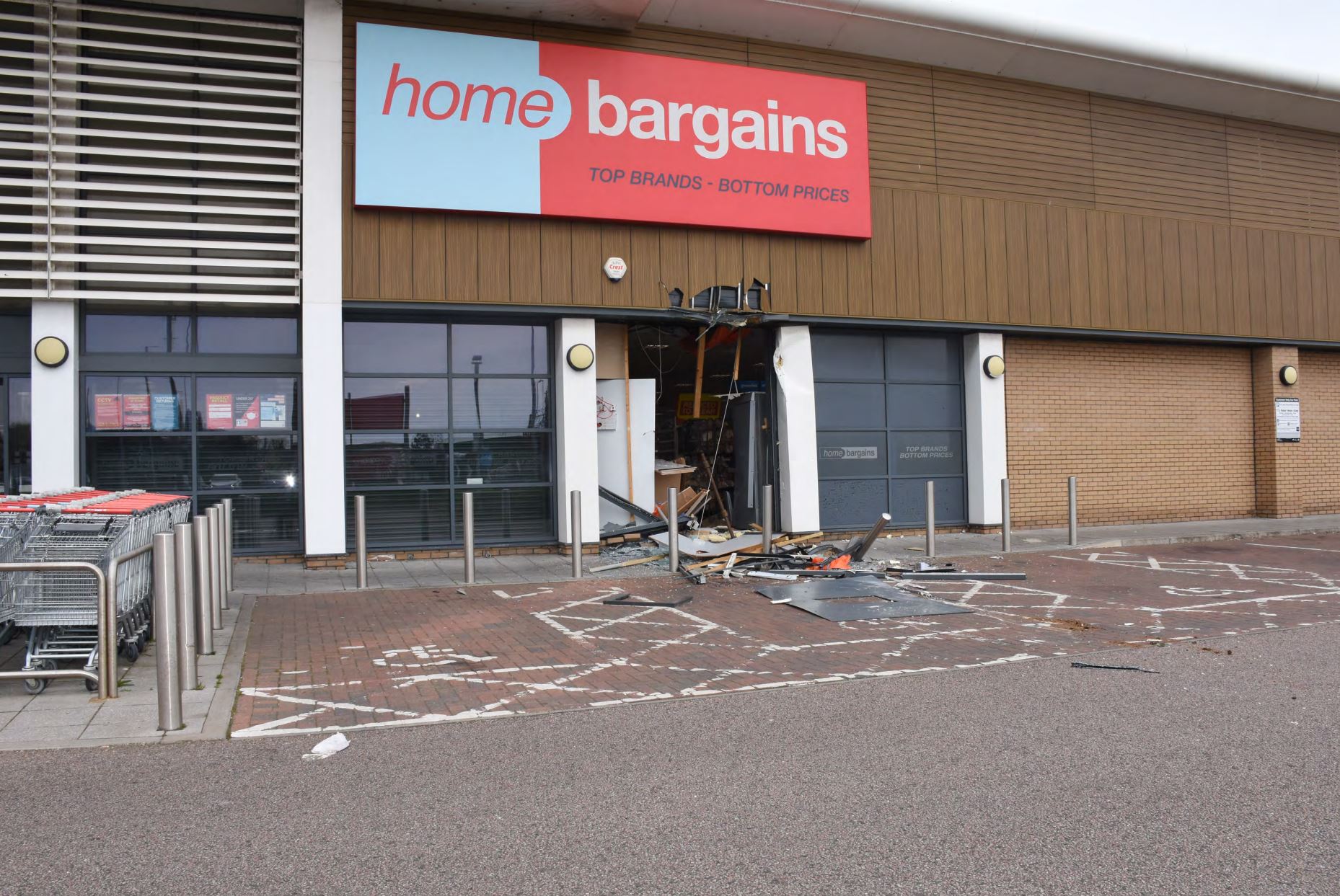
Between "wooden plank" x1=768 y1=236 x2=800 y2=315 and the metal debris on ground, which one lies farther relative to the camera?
"wooden plank" x1=768 y1=236 x2=800 y2=315

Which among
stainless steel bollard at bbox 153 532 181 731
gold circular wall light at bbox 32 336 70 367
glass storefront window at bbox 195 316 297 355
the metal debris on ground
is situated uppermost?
glass storefront window at bbox 195 316 297 355

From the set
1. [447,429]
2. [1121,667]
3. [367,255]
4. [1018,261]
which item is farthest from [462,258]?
[1121,667]

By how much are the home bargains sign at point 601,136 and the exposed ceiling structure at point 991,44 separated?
0.59 meters

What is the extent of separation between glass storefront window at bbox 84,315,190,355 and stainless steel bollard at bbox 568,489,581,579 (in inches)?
223

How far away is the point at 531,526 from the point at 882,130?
812 cm

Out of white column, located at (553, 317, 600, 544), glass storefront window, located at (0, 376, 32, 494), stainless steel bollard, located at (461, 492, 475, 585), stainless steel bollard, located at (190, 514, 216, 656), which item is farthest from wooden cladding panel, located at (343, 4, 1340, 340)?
stainless steel bollard, located at (190, 514, 216, 656)

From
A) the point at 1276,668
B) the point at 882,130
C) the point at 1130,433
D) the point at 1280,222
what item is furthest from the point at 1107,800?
the point at 1280,222

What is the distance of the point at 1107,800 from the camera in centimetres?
386

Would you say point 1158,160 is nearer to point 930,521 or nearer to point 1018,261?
point 1018,261

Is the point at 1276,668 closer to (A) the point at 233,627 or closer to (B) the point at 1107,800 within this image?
(B) the point at 1107,800

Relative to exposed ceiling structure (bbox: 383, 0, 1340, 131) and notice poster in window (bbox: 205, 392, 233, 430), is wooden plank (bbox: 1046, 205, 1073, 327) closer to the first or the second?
exposed ceiling structure (bbox: 383, 0, 1340, 131)

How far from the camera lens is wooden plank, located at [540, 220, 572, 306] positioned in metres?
12.3

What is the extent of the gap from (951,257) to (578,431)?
6.65 meters

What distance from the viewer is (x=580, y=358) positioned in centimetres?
1244
